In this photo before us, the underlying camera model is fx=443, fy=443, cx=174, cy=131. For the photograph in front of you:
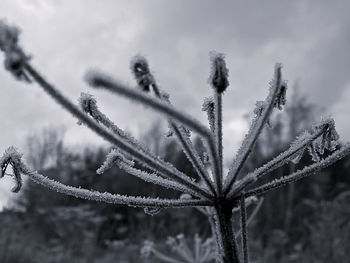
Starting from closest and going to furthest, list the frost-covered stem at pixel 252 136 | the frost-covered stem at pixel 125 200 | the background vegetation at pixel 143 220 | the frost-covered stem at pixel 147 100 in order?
1. the frost-covered stem at pixel 147 100
2. the frost-covered stem at pixel 252 136
3. the frost-covered stem at pixel 125 200
4. the background vegetation at pixel 143 220

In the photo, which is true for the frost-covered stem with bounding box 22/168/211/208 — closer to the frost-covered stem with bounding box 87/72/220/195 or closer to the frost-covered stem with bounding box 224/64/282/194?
the frost-covered stem with bounding box 224/64/282/194

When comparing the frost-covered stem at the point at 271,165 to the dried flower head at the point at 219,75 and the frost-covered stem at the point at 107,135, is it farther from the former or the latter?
the dried flower head at the point at 219,75

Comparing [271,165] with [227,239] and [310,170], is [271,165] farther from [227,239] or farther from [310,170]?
[227,239]

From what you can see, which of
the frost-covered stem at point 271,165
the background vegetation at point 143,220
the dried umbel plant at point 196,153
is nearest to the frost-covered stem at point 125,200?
the dried umbel plant at point 196,153

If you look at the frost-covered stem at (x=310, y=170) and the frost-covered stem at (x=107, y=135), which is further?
the frost-covered stem at (x=310, y=170)

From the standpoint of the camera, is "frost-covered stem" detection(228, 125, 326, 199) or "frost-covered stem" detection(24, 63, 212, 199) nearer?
"frost-covered stem" detection(24, 63, 212, 199)

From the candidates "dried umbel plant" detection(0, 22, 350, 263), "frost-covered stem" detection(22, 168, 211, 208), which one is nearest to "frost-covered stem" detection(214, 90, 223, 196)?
"dried umbel plant" detection(0, 22, 350, 263)
